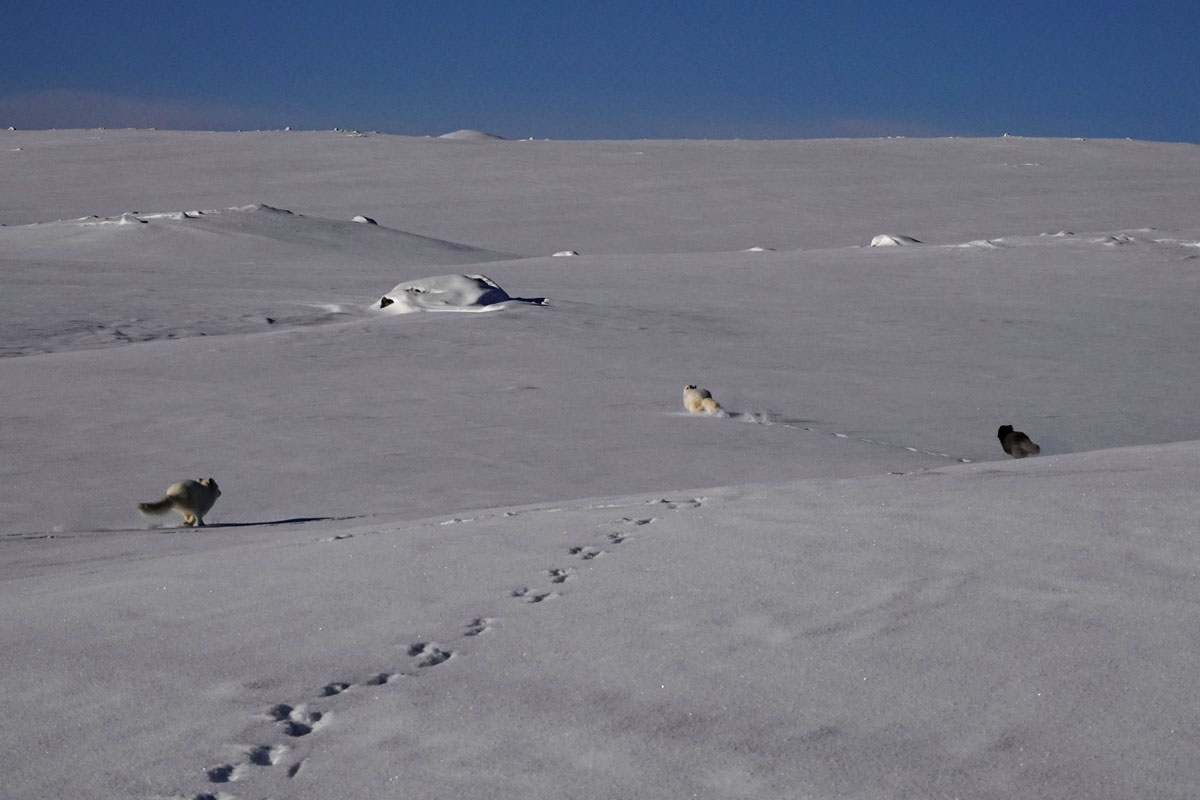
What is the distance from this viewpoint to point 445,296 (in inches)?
453

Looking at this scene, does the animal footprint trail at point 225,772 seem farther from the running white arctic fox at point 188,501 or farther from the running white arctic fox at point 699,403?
the running white arctic fox at point 699,403

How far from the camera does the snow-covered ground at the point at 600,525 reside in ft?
7.44

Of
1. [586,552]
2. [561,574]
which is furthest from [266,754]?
[586,552]

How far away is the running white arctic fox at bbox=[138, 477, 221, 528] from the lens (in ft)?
17.1

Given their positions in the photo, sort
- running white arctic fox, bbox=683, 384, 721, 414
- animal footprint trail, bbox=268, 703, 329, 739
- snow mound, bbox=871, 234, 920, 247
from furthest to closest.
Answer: snow mound, bbox=871, 234, 920, 247 < running white arctic fox, bbox=683, 384, 721, 414 < animal footprint trail, bbox=268, 703, 329, 739

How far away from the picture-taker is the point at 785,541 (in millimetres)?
3494

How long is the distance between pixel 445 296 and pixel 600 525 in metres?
7.73

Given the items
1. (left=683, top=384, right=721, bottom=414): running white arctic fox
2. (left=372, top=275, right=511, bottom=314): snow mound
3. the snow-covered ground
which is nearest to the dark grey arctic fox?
the snow-covered ground

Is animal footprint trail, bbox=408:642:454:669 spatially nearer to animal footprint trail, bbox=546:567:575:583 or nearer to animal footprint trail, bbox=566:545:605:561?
animal footprint trail, bbox=546:567:575:583

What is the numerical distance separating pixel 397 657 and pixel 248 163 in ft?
99.5

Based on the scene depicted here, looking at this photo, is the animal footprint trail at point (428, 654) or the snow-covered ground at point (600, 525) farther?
the animal footprint trail at point (428, 654)

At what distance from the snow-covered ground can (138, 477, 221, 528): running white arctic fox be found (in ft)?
0.33

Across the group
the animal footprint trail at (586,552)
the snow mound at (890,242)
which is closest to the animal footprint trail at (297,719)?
the animal footprint trail at (586,552)

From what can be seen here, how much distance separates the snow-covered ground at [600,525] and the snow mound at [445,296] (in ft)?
0.20
